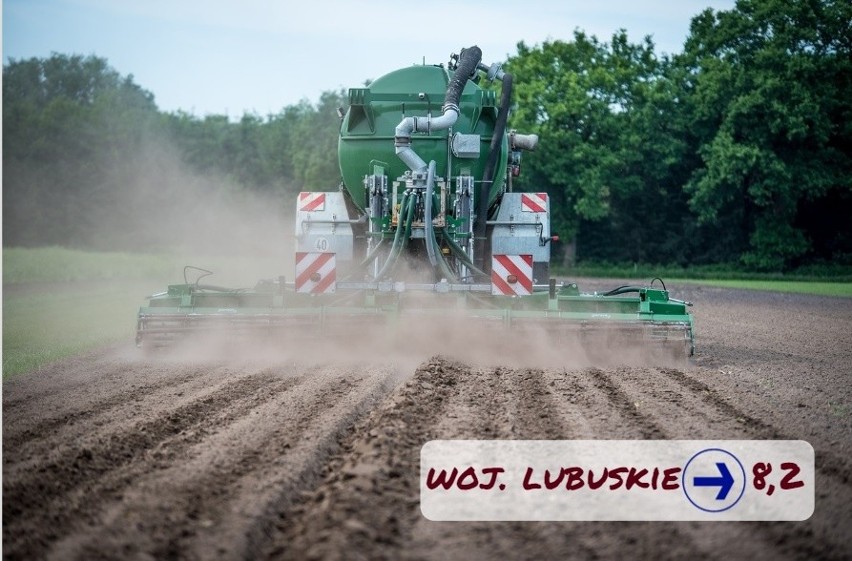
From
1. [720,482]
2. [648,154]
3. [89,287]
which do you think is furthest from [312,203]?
[648,154]

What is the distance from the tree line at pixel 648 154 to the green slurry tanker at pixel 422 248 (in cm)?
2078

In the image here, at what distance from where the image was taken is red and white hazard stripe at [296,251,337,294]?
409 inches

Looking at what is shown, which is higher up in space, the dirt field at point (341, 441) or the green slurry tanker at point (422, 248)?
the green slurry tanker at point (422, 248)

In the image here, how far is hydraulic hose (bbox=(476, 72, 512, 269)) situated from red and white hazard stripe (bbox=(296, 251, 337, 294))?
6.45 feet

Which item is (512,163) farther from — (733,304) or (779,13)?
(779,13)

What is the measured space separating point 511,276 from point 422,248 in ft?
3.84

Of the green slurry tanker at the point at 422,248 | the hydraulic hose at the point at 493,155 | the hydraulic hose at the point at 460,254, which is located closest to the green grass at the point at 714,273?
the hydraulic hose at the point at 493,155

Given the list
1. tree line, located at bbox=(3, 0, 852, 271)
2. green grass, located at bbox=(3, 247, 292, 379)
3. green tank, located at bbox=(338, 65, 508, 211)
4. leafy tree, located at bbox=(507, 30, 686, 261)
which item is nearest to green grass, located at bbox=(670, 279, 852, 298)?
tree line, located at bbox=(3, 0, 852, 271)

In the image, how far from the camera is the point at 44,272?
100 feet

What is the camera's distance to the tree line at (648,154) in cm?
3616

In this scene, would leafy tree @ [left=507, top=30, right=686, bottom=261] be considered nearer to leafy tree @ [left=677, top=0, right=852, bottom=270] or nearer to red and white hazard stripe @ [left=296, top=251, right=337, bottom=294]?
leafy tree @ [left=677, top=0, right=852, bottom=270]

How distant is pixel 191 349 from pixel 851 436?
277 inches

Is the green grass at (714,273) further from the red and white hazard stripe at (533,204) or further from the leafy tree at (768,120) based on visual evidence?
the red and white hazard stripe at (533,204)

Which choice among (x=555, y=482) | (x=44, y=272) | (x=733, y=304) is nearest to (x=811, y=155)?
(x=733, y=304)
